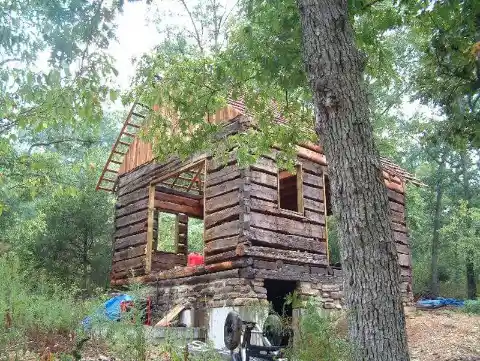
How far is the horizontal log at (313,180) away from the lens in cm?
1252

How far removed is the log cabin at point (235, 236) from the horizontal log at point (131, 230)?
28 mm

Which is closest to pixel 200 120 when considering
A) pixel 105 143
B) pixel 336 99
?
pixel 336 99

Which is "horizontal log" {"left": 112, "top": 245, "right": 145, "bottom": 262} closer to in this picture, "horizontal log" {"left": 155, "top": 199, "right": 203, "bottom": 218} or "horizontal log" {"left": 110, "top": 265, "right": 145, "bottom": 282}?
"horizontal log" {"left": 110, "top": 265, "right": 145, "bottom": 282}

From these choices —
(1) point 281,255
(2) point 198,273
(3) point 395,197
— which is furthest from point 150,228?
(3) point 395,197

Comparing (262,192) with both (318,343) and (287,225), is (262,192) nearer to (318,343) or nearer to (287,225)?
(287,225)

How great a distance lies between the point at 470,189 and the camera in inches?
1080

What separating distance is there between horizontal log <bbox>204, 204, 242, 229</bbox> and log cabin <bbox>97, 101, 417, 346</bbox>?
0.07 ft

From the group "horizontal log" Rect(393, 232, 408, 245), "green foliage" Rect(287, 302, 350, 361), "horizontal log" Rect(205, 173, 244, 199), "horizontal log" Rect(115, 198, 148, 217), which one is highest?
"horizontal log" Rect(115, 198, 148, 217)

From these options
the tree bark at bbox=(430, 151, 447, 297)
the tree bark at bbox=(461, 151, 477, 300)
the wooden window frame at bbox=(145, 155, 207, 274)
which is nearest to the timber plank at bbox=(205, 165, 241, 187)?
the wooden window frame at bbox=(145, 155, 207, 274)

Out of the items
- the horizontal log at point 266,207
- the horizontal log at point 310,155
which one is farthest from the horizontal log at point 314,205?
the horizontal log at point 310,155

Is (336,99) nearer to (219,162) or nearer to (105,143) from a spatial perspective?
(219,162)

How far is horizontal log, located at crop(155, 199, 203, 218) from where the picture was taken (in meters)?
14.7

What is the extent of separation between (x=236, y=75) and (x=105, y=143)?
42499mm

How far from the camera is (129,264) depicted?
1421cm
